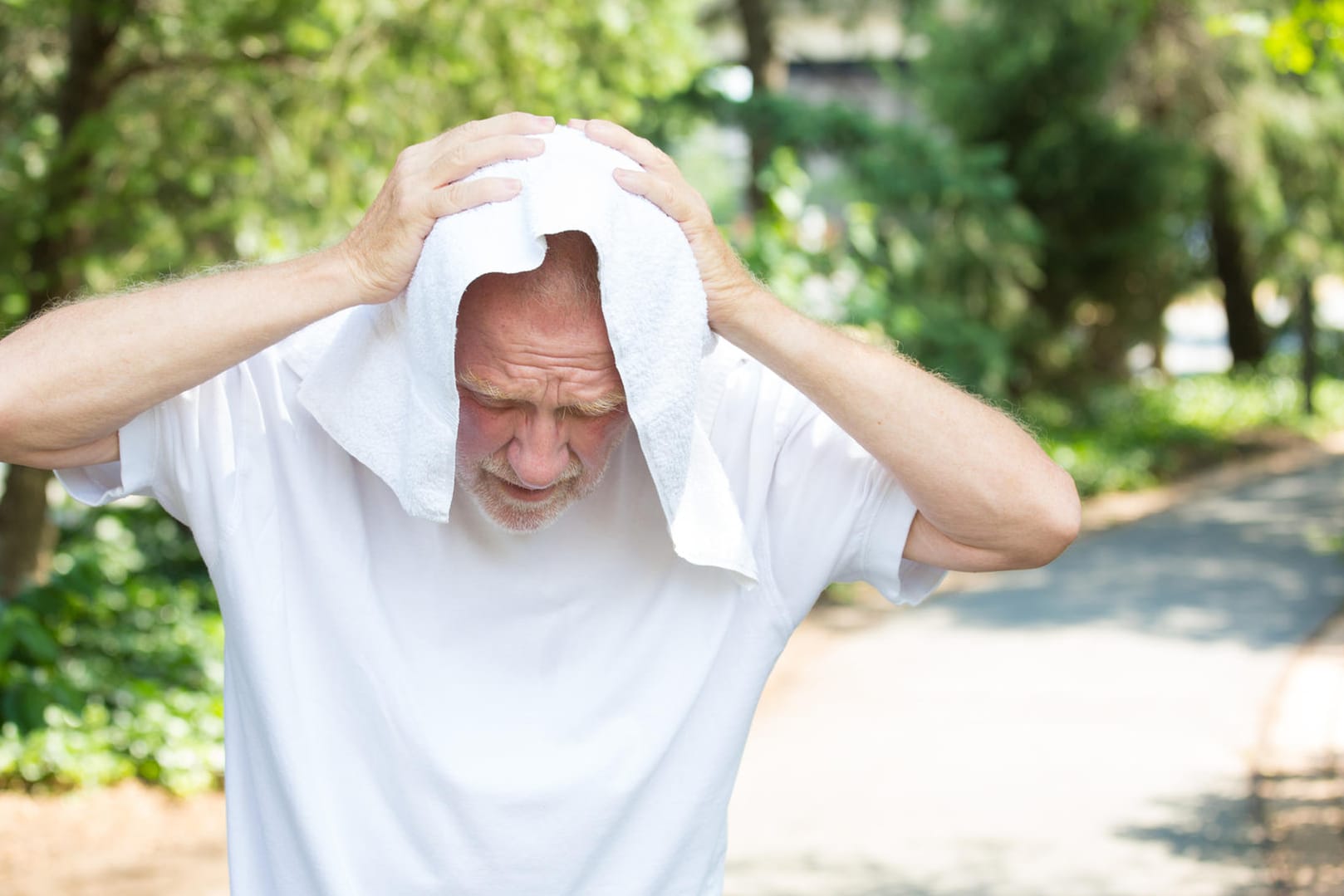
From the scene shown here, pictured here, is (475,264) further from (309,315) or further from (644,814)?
(644,814)

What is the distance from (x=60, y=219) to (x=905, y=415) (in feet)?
15.2

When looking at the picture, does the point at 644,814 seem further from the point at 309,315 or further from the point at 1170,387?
the point at 1170,387

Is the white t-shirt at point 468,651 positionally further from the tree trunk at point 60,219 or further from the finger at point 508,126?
the tree trunk at point 60,219

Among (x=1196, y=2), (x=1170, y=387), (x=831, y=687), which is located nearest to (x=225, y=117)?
(x=831, y=687)

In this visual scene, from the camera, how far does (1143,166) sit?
1310 cm

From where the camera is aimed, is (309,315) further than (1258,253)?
No

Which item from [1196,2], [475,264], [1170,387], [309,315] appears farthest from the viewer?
[1170,387]

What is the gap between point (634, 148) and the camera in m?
1.66

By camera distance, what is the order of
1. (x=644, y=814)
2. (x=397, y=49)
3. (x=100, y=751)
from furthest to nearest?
(x=397, y=49), (x=100, y=751), (x=644, y=814)

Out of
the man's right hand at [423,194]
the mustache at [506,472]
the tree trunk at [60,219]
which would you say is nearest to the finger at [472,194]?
the man's right hand at [423,194]

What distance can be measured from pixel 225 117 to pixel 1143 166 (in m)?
9.49

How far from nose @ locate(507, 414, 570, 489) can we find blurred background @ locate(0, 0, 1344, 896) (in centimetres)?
190

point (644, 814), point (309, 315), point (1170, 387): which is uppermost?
point (309, 315)

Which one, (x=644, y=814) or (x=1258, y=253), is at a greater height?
(x=644, y=814)
